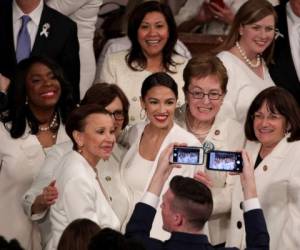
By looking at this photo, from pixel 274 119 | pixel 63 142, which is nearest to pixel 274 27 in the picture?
pixel 274 119

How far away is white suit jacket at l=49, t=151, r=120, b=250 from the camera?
18.0 feet

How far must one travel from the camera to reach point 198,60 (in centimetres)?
621

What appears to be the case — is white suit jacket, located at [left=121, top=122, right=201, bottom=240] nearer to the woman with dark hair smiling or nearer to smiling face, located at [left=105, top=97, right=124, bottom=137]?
smiling face, located at [left=105, top=97, right=124, bottom=137]

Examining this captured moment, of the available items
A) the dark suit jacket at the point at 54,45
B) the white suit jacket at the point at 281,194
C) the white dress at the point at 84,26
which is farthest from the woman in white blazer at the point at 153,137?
the white dress at the point at 84,26

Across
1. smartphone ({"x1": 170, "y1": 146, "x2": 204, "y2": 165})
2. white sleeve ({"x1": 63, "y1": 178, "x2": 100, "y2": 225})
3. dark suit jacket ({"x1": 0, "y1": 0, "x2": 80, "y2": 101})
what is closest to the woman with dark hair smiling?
dark suit jacket ({"x1": 0, "y1": 0, "x2": 80, "y2": 101})

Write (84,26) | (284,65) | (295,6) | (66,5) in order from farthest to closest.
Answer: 1. (84,26)
2. (66,5)
3. (295,6)
4. (284,65)

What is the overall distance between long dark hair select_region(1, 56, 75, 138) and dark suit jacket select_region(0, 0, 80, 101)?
0.49 metres

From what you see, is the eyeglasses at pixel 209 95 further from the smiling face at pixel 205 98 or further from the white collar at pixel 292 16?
the white collar at pixel 292 16

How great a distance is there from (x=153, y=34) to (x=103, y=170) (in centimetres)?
93

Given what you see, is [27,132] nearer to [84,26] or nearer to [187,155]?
[187,155]

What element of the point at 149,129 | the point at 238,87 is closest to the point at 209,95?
the point at 149,129

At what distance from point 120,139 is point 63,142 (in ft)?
1.24

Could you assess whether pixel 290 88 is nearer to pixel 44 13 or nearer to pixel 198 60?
pixel 198 60

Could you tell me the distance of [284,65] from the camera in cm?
704
